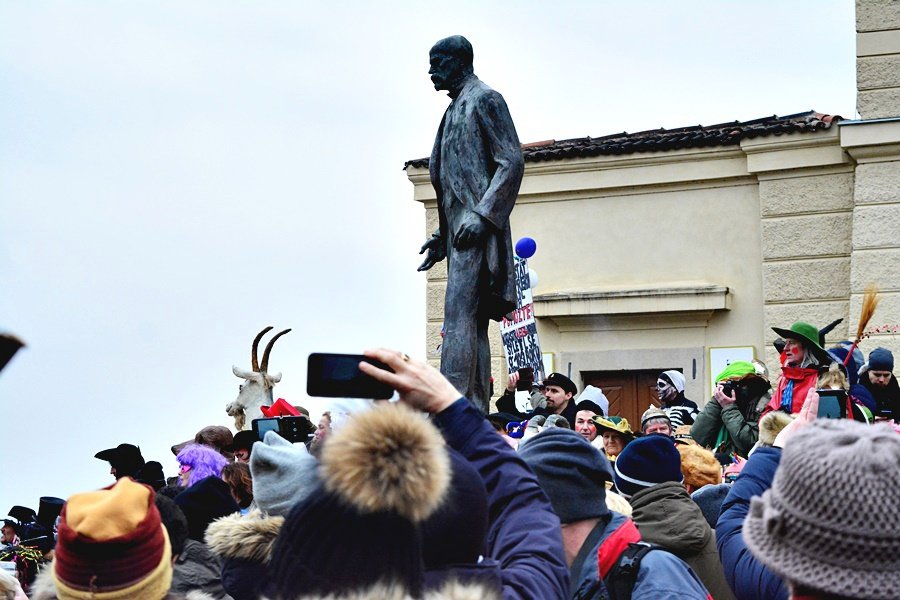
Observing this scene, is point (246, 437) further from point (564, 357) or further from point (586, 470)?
point (564, 357)

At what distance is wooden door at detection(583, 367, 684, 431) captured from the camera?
16.6m

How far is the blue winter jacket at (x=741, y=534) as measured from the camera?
3504mm

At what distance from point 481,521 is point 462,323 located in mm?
4840

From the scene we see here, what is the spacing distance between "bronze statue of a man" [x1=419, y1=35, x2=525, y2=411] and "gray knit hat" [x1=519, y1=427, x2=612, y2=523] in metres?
3.42

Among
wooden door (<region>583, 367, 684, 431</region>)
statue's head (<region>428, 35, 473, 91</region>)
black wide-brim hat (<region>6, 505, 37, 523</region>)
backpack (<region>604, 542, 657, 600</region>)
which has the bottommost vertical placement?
black wide-brim hat (<region>6, 505, 37, 523</region>)

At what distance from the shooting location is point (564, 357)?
16.9 meters

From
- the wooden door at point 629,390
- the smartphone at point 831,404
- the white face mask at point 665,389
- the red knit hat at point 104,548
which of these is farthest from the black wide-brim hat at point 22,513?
the red knit hat at point 104,548

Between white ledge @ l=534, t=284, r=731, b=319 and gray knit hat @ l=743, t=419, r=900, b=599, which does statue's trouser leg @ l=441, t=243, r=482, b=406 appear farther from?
white ledge @ l=534, t=284, r=731, b=319

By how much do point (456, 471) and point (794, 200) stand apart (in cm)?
1445

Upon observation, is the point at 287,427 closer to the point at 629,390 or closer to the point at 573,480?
the point at 573,480

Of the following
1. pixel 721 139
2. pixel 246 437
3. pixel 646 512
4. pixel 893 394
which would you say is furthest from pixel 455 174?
pixel 721 139

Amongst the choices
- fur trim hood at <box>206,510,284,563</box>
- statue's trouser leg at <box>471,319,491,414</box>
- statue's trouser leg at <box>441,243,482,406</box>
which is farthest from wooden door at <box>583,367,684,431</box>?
fur trim hood at <box>206,510,284,563</box>

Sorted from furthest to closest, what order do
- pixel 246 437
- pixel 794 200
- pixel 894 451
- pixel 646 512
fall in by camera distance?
pixel 794 200, pixel 246 437, pixel 646 512, pixel 894 451

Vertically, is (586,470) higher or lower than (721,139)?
lower
